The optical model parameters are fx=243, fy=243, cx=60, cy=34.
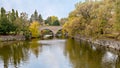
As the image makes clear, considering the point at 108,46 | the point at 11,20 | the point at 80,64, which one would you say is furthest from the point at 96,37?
the point at 11,20

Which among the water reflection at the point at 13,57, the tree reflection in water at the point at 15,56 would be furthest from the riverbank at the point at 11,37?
the water reflection at the point at 13,57

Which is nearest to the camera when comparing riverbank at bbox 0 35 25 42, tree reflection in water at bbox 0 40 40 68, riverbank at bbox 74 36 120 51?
tree reflection in water at bbox 0 40 40 68

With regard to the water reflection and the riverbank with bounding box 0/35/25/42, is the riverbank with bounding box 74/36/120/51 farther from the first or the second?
the riverbank with bounding box 0/35/25/42

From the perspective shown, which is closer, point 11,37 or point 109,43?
point 109,43

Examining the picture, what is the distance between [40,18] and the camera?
148 metres

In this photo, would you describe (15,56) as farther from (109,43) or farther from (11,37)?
(11,37)

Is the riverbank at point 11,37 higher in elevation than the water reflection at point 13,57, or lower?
higher

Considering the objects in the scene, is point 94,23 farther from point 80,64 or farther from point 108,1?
point 80,64

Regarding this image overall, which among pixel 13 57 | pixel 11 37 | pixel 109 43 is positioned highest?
pixel 11 37

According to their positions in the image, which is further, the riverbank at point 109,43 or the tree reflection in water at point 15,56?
the riverbank at point 109,43

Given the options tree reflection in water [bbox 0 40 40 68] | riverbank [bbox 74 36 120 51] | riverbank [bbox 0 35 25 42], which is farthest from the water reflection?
riverbank [bbox 0 35 25 42]

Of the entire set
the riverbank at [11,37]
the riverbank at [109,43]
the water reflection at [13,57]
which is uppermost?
the riverbank at [11,37]

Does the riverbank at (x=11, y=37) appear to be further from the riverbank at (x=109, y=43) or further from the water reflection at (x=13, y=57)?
the riverbank at (x=109, y=43)

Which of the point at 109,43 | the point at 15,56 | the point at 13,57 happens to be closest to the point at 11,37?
the point at 109,43
